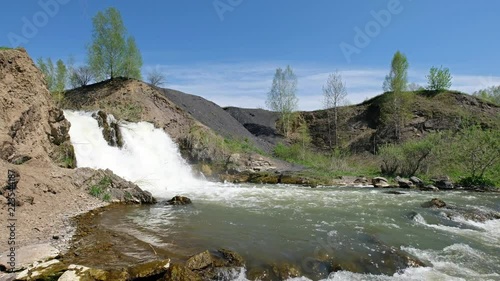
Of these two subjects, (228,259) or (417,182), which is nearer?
(228,259)

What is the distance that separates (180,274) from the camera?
21.2 ft

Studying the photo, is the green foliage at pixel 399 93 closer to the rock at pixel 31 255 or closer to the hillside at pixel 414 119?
the hillside at pixel 414 119

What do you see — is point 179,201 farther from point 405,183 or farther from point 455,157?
point 455,157

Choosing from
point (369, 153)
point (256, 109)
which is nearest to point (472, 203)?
point (369, 153)

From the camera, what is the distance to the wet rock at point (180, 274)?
6.38m

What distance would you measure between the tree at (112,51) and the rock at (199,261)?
99.6 ft

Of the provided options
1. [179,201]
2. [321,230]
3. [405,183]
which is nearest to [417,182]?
[405,183]

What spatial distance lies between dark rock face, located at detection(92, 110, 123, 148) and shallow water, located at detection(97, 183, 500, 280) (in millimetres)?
9235

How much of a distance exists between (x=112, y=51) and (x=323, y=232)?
Result: 101ft

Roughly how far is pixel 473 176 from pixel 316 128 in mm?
28642

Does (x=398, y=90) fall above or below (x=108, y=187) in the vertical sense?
above

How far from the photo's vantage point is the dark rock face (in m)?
22.0

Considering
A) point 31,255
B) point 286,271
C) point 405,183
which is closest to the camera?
point 31,255

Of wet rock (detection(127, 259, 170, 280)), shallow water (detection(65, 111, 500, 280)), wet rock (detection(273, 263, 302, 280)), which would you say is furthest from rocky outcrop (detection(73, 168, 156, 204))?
wet rock (detection(273, 263, 302, 280))
